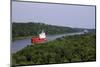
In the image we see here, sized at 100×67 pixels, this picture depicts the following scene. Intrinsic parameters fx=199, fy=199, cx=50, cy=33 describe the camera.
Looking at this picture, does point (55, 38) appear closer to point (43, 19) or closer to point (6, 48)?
point (43, 19)

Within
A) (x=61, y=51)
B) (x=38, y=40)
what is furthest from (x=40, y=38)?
(x=61, y=51)

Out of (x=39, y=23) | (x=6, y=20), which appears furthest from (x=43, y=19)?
(x=6, y=20)

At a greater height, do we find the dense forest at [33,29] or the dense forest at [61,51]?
the dense forest at [33,29]

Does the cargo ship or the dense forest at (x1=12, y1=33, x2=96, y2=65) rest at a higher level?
the cargo ship

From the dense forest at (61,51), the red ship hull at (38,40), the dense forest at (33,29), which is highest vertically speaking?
the dense forest at (33,29)
